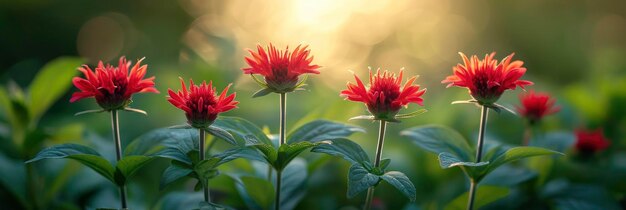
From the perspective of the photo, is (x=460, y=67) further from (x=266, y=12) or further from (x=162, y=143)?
(x=266, y=12)

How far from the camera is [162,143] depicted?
1211mm

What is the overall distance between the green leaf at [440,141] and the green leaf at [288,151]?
0.28 meters

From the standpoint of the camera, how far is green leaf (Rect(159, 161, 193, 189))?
1.07 meters

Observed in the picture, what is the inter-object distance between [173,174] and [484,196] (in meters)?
0.68

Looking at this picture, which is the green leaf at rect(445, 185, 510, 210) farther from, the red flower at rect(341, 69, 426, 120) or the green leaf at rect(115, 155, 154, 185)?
the green leaf at rect(115, 155, 154, 185)

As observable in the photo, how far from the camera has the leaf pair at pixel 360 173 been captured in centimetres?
103

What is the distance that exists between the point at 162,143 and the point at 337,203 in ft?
2.23

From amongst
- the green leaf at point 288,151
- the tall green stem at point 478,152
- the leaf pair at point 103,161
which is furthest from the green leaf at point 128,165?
the tall green stem at point 478,152

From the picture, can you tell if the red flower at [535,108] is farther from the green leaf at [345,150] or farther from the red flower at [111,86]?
the red flower at [111,86]

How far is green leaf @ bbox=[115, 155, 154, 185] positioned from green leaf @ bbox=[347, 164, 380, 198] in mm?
368

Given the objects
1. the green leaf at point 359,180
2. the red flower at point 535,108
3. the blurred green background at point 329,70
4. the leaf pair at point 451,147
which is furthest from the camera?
the blurred green background at point 329,70

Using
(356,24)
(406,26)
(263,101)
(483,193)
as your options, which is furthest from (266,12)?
(483,193)

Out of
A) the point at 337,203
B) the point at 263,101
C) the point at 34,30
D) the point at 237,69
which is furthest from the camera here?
the point at 34,30

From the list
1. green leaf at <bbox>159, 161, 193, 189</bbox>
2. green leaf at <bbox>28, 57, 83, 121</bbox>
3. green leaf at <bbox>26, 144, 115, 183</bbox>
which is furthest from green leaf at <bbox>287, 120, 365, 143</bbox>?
green leaf at <bbox>28, 57, 83, 121</bbox>
